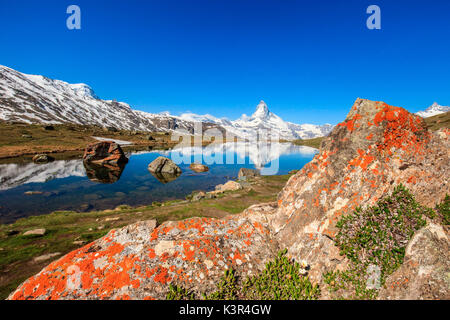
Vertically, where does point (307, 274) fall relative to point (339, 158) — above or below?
below

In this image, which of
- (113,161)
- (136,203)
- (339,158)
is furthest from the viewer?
(113,161)

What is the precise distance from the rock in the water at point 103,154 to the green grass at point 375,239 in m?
81.4

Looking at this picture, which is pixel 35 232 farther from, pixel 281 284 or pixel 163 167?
pixel 163 167

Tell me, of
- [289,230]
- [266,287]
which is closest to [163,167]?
[289,230]

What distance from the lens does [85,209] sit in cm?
3092

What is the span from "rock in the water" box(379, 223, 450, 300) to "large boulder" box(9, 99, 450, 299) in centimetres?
8

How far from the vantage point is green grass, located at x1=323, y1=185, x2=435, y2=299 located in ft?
18.1

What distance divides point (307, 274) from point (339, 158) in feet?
15.5

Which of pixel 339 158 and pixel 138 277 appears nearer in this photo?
→ pixel 138 277

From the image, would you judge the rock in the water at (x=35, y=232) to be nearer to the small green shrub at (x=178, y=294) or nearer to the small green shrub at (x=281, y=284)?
the small green shrub at (x=178, y=294)

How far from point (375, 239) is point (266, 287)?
371cm

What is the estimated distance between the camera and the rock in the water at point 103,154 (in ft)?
242
